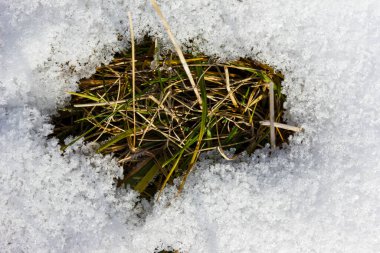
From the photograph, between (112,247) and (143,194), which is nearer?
(112,247)

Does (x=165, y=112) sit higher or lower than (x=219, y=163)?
higher

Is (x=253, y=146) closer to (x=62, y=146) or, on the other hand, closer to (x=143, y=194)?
(x=143, y=194)

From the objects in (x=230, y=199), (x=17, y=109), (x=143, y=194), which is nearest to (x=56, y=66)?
(x=17, y=109)

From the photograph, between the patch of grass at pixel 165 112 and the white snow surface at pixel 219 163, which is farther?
the patch of grass at pixel 165 112

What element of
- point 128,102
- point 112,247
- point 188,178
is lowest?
point 112,247
